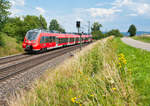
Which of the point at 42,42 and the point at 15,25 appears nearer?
the point at 42,42

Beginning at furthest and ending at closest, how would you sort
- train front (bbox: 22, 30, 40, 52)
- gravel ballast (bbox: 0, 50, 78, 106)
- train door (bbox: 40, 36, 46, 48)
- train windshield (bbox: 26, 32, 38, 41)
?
train door (bbox: 40, 36, 46, 48) → train windshield (bbox: 26, 32, 38, 41) → train front (bbox: 22, 30, 40, 52) → gravel ballast (bbox: 0, 50, 78, 106)

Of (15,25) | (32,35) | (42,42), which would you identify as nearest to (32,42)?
(32,35)

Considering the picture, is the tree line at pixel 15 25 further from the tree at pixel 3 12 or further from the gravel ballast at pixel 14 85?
the gravel ballast at pixel 14 85

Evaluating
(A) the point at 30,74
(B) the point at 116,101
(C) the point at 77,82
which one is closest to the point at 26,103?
(C) the point at 77,82

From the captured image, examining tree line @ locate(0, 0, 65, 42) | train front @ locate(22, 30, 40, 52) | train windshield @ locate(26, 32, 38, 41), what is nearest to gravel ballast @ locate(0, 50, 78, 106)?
train front @ locate(22, 30, 40, 52)

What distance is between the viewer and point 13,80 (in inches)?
271

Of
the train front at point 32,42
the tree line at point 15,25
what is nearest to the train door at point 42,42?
the train front at point 32,42

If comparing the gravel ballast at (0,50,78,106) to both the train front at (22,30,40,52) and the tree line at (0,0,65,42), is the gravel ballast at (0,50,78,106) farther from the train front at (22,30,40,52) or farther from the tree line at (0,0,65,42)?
the tree line at (0,0,65,42)

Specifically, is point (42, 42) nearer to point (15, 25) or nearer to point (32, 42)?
point (32, 42)

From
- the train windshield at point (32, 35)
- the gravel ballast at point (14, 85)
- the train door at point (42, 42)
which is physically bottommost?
the gravel ballast at point (14, 85)

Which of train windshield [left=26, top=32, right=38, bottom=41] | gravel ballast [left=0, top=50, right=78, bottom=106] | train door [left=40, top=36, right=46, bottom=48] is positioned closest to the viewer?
gravel ballast [left=0, top=50, right=78, bottom=106]

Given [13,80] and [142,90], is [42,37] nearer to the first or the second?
[13,80]

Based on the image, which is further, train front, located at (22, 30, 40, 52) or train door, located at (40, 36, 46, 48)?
train door, located at (40, 36, 46, 48)

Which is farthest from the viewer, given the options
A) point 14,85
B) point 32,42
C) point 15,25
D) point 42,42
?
point 15,25
